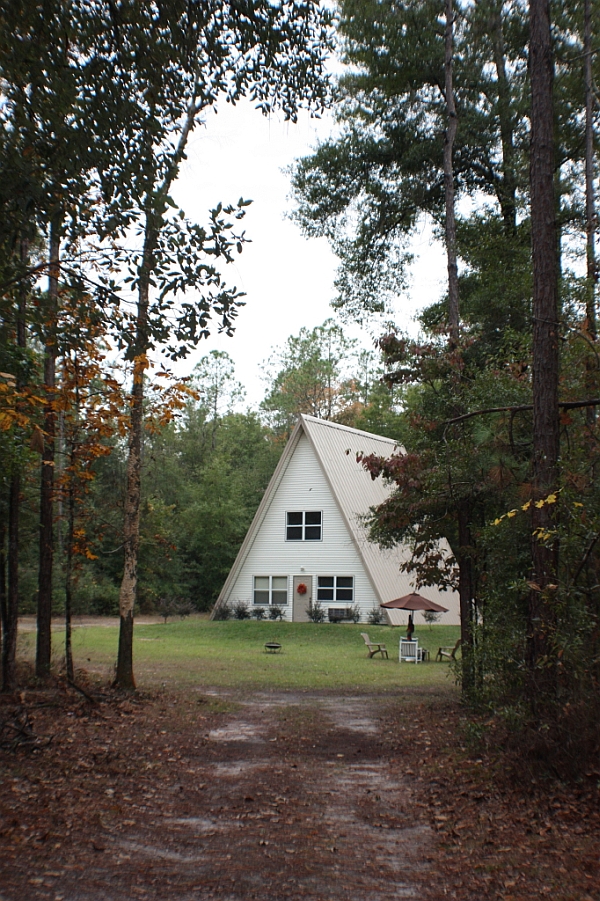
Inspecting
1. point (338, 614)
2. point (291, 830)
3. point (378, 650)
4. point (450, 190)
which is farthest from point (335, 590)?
point (291, 830)

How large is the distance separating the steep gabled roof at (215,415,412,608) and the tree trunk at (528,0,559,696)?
23.1 meters

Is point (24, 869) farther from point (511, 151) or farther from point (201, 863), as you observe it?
point (511, 151)

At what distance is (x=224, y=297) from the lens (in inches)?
326

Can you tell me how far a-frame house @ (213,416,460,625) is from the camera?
32719mm

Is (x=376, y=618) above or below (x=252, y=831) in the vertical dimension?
below

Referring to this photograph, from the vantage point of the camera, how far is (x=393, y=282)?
1955 cm

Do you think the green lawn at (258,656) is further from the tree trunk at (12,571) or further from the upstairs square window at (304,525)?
the upstairs square window at (304,525)

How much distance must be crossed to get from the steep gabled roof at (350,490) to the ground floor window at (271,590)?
47.5 inches

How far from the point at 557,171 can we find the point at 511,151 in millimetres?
1295

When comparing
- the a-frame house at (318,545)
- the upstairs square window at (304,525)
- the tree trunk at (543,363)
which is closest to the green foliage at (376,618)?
the a-frame house at (318,545)

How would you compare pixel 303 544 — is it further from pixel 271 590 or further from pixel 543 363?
pixel 543 363

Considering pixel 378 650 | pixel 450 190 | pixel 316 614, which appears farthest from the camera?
pixel 316 614

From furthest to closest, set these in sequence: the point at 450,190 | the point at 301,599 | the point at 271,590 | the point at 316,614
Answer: the point at 271,590 → the point at 301,599 → the point at 316,614 → the point at 450,190

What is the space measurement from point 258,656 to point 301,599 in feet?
35.6
